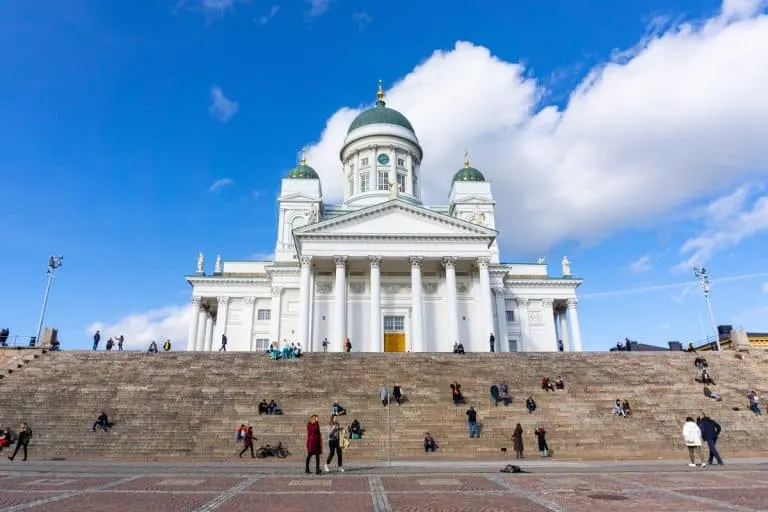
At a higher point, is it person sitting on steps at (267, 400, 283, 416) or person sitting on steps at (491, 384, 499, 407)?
person sitting on steps at (491, 384, 499, 407)

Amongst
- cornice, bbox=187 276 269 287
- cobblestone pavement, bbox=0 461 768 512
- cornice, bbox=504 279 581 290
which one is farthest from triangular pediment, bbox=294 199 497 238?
cobblestone pavement, bbox=0 461 768 512

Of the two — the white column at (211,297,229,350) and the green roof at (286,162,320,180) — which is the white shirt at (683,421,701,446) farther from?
the green roof at (286,162,320,180)

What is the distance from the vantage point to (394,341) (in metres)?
41.1

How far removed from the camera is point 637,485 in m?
11.0

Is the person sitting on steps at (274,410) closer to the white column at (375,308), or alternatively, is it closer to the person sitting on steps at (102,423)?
the person sitting on steps at (102,423)

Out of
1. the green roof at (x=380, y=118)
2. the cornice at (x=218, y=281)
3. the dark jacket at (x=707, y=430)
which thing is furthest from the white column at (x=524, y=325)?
the dark jacket at (x=707, y=430)

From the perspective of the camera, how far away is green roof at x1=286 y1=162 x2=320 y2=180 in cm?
5919

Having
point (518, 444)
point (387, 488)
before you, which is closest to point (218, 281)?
point (518, 444)

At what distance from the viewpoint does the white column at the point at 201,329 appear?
50.3 m

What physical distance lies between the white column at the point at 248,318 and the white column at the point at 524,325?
26.2 m

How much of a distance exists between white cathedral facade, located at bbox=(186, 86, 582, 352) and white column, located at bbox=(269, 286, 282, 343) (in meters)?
0.10

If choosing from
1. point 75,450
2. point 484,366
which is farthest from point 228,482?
point 484,366

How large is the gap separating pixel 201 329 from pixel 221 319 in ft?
11.8

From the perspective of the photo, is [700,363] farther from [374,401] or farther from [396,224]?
[396,224]
